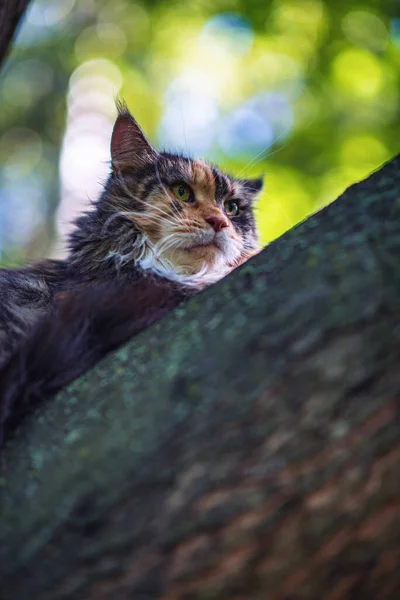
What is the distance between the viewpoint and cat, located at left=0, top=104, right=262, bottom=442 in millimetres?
1980

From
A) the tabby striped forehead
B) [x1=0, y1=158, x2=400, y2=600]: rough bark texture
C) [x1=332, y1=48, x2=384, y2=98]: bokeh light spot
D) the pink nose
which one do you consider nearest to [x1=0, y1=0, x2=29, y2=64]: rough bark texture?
the tabby striped forehead

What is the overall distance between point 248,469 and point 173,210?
2.09 metres

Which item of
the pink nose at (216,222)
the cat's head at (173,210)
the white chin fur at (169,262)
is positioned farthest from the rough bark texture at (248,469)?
the pink nose at (216,222)

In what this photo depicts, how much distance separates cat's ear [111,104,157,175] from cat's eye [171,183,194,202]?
21cm

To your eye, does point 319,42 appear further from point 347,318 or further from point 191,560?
point 191,560

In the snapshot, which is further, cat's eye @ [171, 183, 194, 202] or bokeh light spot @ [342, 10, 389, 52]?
bokeh light spot @ [342, 10, 389, 52]

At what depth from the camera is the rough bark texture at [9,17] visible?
9.13 ft

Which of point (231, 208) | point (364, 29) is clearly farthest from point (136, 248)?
point (364, 29)

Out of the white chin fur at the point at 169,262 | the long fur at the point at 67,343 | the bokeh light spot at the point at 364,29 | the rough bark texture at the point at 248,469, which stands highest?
the bokeh light spot at the point at 364,29

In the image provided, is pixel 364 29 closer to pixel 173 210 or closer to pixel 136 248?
pixel 173 210

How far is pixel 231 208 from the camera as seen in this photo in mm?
3521

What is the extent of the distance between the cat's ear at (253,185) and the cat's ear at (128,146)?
60 centimetres

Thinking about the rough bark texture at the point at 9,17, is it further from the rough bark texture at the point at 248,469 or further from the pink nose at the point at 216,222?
the rough bark texture at the point at 248,469

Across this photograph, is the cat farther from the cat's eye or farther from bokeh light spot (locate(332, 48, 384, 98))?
bokeh light spot (locate(332, 48, 384, 98))
